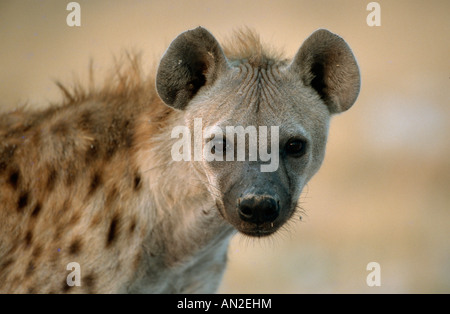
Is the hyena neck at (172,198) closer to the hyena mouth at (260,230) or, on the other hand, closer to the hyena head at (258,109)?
the hyena head at (258,109)

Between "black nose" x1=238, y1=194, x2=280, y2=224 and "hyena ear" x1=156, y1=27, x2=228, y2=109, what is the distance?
61cm

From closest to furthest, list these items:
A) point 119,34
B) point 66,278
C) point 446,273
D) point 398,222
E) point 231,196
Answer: point 231,196
point 66,278
point 446,273
point 398,222
point 119,34

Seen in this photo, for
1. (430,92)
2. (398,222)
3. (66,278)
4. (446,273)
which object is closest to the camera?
(66,278)

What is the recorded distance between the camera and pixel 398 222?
6.51 metres

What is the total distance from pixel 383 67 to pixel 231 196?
557 cm

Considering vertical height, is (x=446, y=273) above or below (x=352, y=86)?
below

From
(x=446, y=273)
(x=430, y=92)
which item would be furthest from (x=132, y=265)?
(x=430, y=92)

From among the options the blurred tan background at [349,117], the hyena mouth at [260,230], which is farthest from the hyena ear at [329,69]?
the blurred tan background at [349,117]

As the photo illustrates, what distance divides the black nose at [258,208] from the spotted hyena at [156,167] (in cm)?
11

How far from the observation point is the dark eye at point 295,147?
9.82 ft

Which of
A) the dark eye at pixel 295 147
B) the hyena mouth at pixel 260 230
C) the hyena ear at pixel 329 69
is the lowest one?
the hyena mouth at pixel 260 230

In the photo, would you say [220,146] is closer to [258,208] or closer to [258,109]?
[258,109]

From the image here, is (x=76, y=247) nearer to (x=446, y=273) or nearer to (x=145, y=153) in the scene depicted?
(x=145, y=153)

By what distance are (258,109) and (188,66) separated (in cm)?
40
